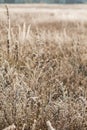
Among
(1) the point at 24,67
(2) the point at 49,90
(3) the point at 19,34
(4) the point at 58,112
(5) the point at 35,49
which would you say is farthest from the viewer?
(3) the point at 19,34

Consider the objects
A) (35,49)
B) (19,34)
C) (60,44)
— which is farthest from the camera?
(60,44)

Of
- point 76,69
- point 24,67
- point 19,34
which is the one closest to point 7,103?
point 24,67

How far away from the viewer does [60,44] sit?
5.72 metres

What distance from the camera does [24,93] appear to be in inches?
115

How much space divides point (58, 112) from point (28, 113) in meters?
0.24

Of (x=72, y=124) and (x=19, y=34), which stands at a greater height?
(x=19, y=34)

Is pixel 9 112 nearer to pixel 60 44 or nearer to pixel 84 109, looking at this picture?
pixel 84 109

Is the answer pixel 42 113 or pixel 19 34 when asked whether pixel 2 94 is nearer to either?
pixel 42 113

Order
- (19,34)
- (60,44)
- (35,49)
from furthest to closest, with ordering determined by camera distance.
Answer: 1. (60,44)
2. (19,34)
3. (35,49)

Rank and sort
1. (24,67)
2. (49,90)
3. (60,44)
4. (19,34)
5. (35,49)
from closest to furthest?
(49,90), (24,67), (35,49), (19,34), (60,44)

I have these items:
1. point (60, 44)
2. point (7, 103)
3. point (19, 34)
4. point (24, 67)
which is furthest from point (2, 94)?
point (60, 44)

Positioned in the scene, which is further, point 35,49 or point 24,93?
point 35,49

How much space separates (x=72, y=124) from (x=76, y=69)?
1473mm

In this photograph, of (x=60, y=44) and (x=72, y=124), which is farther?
(x=60, y=44)
